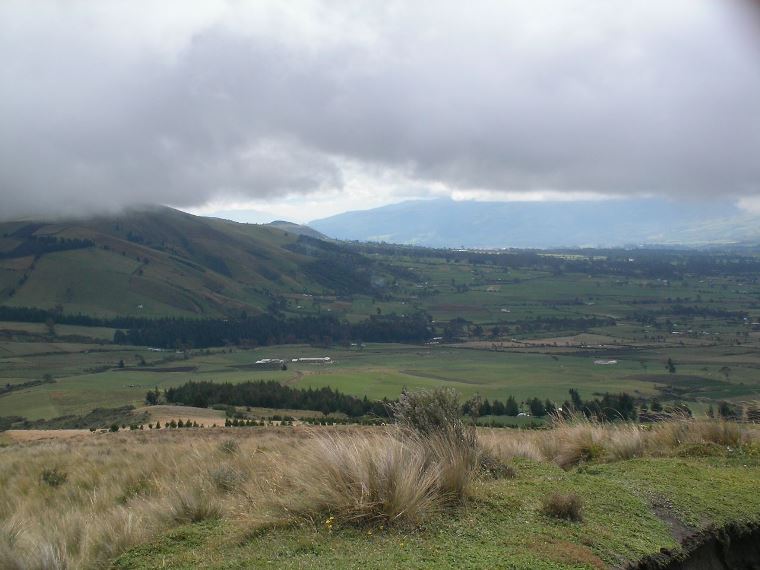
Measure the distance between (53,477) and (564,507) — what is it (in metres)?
10.1

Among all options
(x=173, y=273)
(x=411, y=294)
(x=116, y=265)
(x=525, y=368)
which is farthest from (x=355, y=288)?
(x=525, y=368)

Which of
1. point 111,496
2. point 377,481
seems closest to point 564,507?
point 377,481

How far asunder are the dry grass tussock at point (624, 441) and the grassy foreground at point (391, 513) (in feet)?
1.13

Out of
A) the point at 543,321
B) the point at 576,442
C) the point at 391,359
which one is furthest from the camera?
the point at 543,321

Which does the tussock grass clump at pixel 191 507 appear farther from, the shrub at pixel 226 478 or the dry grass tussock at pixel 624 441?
the dry grass tussock at pixel 624 441

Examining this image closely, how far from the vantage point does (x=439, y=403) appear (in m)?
8.67

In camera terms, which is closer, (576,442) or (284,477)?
(284,477)

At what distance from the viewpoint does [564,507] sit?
6.36m

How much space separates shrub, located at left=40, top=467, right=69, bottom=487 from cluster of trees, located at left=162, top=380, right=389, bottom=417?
29577 millimetres

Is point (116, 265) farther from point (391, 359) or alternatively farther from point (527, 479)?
point (527, 479)

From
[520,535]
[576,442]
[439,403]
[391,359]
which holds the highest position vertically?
[439,403]

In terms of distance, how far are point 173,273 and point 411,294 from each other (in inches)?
2681

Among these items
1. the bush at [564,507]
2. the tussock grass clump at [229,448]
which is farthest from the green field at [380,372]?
the bush at [564,507]

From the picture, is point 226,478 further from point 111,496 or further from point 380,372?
point 380,372
